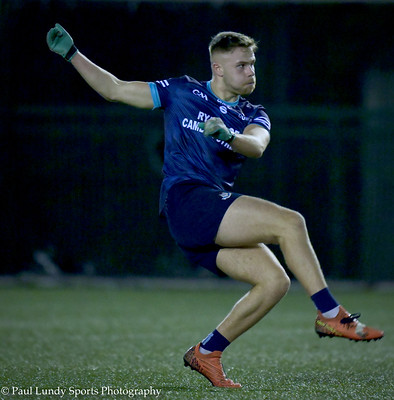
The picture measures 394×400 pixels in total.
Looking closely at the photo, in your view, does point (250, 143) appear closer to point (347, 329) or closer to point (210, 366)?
point (347, 329)

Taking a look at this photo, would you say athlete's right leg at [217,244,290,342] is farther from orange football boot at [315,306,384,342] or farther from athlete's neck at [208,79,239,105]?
athlete's neck at [208,79,239,105]

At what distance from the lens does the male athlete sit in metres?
4.61

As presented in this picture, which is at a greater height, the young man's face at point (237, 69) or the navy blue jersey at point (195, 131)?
the young man's face at point (237, 69)

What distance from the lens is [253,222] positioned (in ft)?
15.3

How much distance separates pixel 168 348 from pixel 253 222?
91.9 inches

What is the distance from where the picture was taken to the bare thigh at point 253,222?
4641mm

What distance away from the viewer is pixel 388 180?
37.3ft

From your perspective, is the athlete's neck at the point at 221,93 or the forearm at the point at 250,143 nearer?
the forearm at the point at 250,143

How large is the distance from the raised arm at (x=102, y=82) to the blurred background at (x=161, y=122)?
Answer: 610cm

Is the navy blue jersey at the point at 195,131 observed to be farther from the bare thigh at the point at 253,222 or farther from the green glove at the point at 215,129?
the green glove at the point at 215,129

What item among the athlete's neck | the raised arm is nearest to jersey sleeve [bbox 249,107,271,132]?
the athlete's neck

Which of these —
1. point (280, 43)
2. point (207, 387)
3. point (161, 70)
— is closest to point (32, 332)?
point (207, 387)

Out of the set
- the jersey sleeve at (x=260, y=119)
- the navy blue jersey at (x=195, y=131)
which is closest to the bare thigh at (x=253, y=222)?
the navy blue jersey at (x=195, y=131)

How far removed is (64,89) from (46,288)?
2.54m
